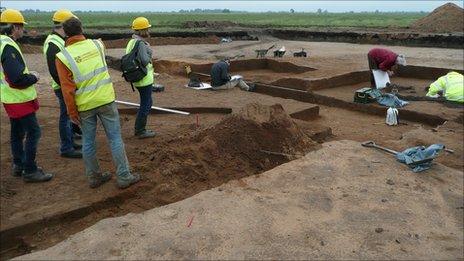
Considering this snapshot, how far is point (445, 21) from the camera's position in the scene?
30.7m

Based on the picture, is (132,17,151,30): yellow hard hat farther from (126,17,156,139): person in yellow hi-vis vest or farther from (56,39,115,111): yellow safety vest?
(56,39,115,111): yellow safety vest

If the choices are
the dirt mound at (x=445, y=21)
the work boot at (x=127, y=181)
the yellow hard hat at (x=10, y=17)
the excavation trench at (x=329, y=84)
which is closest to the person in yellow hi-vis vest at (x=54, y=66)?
the yellow hard hat at (x=10, y=17)

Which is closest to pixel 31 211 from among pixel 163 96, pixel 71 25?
pixel 71 25

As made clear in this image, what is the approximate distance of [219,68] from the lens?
1020 cm

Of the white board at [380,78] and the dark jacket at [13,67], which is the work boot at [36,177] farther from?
the white board at [380,78]

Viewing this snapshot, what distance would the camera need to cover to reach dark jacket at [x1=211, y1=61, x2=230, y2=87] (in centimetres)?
1019

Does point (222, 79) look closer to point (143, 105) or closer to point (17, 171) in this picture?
point (143, 105)

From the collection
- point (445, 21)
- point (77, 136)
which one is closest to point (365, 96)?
point (77, 136)

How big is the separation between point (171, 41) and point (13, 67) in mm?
19435

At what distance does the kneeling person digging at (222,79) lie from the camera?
33.5 feet

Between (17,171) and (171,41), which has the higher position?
(17,171)

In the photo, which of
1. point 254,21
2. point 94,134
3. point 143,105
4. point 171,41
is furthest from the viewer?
point 254,21

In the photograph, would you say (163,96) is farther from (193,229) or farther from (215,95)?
(193,229)

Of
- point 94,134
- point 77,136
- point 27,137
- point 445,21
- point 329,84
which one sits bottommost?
point 77,136
